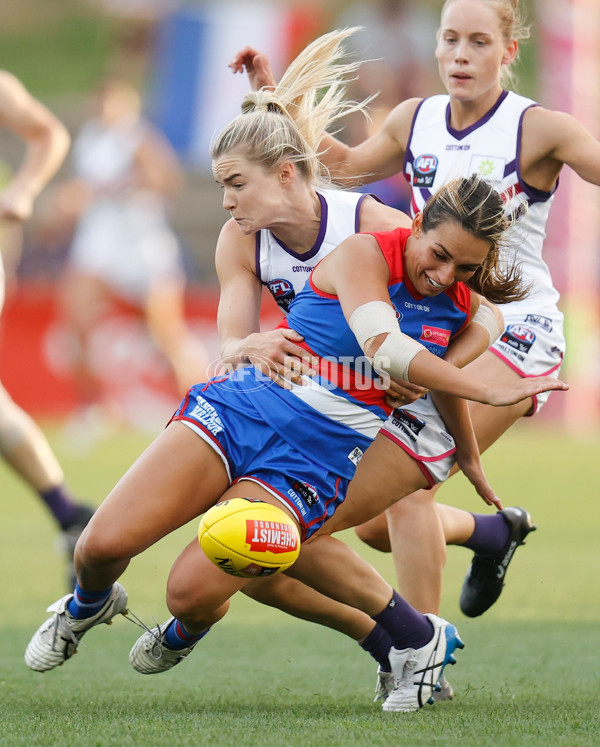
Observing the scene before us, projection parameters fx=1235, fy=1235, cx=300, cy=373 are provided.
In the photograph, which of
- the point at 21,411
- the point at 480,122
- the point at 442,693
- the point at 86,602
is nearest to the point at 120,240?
the point at 21,411

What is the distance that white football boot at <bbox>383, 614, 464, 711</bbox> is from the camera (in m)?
3.60

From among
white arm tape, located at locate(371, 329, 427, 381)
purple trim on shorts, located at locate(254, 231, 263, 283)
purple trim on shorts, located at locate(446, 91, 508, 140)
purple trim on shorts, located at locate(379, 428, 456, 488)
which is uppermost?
purple trim on shorts, located at locate(446, 91, 508, 140)

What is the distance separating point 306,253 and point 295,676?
1387mm

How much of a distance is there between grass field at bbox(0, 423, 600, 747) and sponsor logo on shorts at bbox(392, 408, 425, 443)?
819 mm

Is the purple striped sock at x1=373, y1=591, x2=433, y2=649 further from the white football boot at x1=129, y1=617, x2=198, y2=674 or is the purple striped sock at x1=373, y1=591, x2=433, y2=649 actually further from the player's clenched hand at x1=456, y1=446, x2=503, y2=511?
the white football boot at x1=129, y1=617, x2=198, y2=674

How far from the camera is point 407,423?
3834 millimetres

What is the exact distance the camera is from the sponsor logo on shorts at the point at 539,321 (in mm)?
4289

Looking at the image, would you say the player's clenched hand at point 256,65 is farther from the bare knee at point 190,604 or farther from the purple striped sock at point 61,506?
the purple striped sock at point 61,506

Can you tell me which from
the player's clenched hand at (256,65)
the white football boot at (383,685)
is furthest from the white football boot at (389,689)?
the player's clenched hand at (256,65)

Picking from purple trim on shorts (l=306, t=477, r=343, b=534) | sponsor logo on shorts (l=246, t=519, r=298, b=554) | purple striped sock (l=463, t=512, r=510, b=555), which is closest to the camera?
sponsor logo on shorts (l=246, t=519, r=298, b=554)

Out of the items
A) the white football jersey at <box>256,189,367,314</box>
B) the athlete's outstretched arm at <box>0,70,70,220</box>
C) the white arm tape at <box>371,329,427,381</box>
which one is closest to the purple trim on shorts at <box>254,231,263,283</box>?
the white football jersey at <box>256,189,367,314</box>

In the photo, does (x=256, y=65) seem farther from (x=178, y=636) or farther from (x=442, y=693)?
(x=442, y=693)

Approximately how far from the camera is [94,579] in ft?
11.9

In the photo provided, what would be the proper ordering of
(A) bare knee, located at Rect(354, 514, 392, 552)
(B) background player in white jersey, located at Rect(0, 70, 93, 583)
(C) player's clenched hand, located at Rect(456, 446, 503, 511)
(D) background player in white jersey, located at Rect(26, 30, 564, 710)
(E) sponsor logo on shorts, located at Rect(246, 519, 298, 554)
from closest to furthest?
(E) sponsor logo on shorts, located at Rect(246, 519, 298, 554) → (D) background player in white jersey, located at Rect(26, 30, 564, 710) → (C) player's clenched hand, located at Rect(456, 446, 503, 511) → (A) bare knee, located at Rect(354, 514, 392, 552) → (B) background player in white jersey, located at Rect(0, 70, 93, 583)
